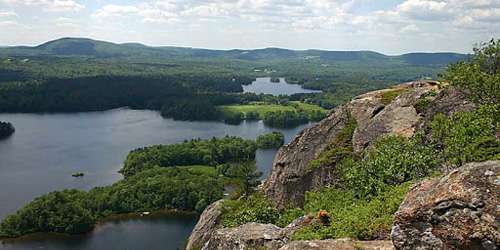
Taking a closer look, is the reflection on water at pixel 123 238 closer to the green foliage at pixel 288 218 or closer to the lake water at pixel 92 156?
the lake water at pixel 92 156

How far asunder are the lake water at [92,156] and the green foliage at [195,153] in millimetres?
3946

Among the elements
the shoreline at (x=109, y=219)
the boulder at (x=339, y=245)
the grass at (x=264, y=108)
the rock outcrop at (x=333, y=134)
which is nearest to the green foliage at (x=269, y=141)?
the shoreline at (x=109, y=219)

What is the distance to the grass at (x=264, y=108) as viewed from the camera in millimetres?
168000

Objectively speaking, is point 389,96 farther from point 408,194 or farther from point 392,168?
point 408,194

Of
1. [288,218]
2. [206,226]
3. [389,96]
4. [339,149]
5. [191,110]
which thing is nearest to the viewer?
[288,218]

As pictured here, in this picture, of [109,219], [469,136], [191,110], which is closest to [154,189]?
[109,219]

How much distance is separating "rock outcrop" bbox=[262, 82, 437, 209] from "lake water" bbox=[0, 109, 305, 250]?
33179 mm

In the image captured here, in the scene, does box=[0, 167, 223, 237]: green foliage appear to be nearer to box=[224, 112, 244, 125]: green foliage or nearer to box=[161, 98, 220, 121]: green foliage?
box=[224, 112, 244, 125]: green foliage

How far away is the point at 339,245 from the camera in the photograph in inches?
459

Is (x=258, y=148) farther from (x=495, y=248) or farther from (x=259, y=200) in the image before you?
(x=495, y=248)

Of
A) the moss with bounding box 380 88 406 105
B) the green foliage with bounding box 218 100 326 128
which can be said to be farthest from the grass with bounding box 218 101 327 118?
the moss with bounding box 380 88 406 105

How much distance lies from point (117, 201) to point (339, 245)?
228 feet

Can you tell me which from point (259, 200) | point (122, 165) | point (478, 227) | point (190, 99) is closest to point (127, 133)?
point (122, 165)

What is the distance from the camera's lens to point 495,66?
2538 cm
